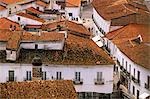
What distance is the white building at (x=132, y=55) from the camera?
17.8 ft

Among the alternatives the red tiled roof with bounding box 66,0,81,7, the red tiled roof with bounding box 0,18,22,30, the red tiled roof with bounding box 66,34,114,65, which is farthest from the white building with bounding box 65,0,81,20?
the red tiled roof with bounding box 66,34,114,65

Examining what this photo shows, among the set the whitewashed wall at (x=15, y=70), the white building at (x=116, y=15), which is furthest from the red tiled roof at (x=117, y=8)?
the whitewashed wall at (x=15, y=70)

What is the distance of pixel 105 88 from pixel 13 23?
2.44 metres

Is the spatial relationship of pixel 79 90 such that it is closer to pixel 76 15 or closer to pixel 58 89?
pixel 58 89

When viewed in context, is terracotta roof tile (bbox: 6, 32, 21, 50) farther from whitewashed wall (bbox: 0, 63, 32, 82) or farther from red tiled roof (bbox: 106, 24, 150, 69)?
red tiled roof (bbox: 106, 24, 150, 69)

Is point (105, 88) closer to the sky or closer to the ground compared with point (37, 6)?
closer to the ground

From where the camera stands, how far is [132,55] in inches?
235

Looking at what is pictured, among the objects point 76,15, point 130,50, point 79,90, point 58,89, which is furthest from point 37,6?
point 58,89

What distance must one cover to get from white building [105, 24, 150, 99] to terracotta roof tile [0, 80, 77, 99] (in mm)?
1012

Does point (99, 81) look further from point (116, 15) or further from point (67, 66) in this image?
point (116, 15)

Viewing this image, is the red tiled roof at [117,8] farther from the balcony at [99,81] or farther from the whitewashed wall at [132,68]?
the balcony at [99,81]

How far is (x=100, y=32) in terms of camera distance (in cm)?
855

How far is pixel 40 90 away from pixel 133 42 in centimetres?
298

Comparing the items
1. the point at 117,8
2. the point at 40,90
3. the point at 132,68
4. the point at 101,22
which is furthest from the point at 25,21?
the point at 40,90
